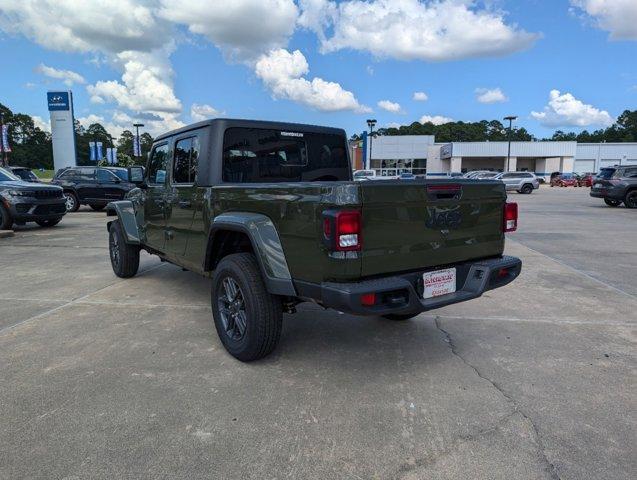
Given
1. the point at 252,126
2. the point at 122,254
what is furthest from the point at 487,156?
the point at 252,126

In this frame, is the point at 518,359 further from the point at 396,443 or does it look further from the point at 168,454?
the point at 168,454

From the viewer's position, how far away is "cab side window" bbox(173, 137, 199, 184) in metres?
4.16

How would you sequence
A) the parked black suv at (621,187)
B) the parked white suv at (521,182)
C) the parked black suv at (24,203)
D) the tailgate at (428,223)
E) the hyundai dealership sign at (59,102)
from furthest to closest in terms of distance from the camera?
the parked white suv at (521,182)
the hyundai dealership sign at (59,102)
the parked black suv at (621,187)
the parked black suv at (24,203)
the tailgate at (428,223)

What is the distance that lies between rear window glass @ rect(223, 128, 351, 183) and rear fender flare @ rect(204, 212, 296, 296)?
0.84m

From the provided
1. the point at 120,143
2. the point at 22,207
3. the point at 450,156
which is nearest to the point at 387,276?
the point at 22,207

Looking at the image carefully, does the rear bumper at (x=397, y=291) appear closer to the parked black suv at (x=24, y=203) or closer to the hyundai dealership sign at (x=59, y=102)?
the parked black suv at (x=24, y=203)

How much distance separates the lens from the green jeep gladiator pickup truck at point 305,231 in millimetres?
2738

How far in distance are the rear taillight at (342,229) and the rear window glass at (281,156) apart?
159 cm

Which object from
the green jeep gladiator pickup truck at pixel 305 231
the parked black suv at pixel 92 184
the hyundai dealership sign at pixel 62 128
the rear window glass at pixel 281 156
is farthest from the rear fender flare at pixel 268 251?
the hyundai dealership sign at pixel 62 128

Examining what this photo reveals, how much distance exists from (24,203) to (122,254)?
683 centimetres

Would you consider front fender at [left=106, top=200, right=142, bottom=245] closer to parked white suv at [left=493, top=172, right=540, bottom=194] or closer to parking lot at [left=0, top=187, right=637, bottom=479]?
parking lot at [left=0, top=187, right=637, bottom=479]

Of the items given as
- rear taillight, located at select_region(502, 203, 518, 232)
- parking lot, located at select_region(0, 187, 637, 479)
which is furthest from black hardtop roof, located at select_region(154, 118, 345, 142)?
rear taillight, located at select_region(502, 203, 518, 232)

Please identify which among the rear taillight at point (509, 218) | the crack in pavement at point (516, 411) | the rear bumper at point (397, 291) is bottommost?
the crack in pavement at point (516, 411)

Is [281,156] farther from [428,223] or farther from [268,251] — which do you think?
[428,223]
